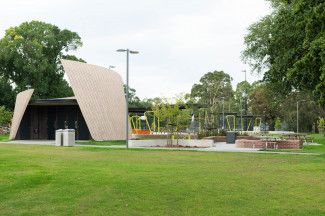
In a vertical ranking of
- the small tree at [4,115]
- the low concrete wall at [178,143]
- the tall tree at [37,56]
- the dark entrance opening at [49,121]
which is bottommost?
the low concrete wall at [178,143]

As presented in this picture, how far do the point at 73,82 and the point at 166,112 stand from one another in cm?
815

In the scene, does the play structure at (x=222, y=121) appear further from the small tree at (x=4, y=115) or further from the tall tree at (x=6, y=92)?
the tall tree at (x=6, y=92)

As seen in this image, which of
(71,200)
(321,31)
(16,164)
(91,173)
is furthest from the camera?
(321,31)

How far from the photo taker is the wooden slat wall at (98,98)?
132 feet

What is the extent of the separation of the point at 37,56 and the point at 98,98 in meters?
24.4

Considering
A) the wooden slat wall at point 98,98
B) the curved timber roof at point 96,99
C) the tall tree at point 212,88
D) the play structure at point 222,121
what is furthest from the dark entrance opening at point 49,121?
the tall tree at point 212,88

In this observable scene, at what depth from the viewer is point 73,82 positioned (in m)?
39.8

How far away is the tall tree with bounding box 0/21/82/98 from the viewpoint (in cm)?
6338

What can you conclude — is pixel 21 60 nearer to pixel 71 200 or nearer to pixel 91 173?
pixel 91 173

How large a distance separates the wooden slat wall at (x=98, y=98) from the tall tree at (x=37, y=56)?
836 inches

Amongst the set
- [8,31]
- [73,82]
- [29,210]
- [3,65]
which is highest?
[8,31]

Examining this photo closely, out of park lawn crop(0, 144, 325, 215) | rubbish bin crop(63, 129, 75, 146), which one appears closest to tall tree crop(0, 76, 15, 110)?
rubbish bin crop(63, 129, 75, 146)

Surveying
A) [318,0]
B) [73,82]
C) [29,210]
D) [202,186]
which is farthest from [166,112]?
[29,210]

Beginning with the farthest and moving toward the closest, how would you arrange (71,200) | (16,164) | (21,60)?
(21,60) → (16,164) → (71,200)
